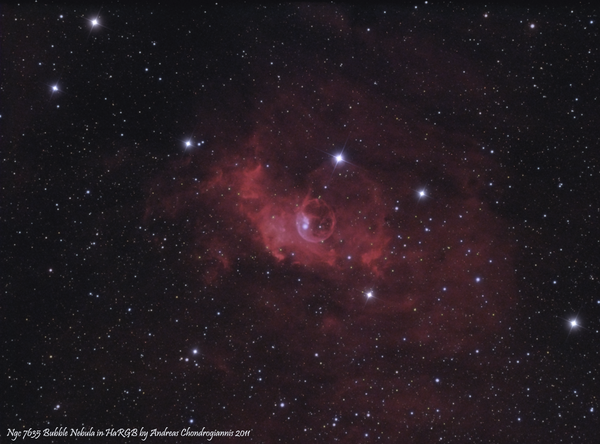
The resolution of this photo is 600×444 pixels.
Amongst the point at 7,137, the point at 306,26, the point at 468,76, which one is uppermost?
the point at 306,26

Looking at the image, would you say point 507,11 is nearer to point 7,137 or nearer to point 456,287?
point 456,287

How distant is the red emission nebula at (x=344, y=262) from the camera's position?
307 centimetres

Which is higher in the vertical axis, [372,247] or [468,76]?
[468,76]

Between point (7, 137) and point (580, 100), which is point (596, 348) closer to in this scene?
point (580, 100)

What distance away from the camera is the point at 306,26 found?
2.98 metres

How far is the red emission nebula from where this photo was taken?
3.07m

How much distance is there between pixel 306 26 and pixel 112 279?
3225 millimetres

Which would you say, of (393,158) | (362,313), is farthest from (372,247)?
(393,158)

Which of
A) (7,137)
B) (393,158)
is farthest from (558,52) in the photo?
(7,137)

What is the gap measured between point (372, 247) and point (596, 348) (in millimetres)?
2490

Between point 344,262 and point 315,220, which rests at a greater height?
point 315,220

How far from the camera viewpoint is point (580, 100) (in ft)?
9.68

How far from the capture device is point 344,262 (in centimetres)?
319

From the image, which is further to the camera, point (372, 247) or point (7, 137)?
point (372, 247)
